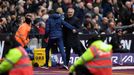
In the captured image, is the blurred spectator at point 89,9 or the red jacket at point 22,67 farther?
the blurred spectator at point 89,9

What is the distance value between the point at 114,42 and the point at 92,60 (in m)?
11.2

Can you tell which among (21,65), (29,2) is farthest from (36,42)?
(21,65)

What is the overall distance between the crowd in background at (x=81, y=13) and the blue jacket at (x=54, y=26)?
1999 millimetres

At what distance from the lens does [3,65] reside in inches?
473

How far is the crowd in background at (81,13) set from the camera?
2352 cm

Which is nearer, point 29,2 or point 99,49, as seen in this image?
point 99,49

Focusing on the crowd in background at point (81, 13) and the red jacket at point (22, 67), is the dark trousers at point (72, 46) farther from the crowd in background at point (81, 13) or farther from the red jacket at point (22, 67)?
the red jacket at point (22, 67)

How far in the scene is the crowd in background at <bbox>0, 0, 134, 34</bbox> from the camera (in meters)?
23.5

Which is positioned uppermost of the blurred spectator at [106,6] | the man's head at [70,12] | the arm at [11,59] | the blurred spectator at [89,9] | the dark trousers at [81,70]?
the arm at [11,59]

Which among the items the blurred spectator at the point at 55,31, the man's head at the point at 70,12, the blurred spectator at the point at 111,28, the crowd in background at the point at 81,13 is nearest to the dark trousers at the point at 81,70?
the blurred spectator at the point at 55,31

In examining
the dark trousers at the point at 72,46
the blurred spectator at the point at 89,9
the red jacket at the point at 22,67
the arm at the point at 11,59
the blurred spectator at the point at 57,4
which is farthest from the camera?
the blurred spectator at the point at 57,4

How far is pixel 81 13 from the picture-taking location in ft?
78.8

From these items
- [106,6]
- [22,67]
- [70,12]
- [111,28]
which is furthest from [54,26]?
[22,67]

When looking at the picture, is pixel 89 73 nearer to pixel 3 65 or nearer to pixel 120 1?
pixel 3 65
